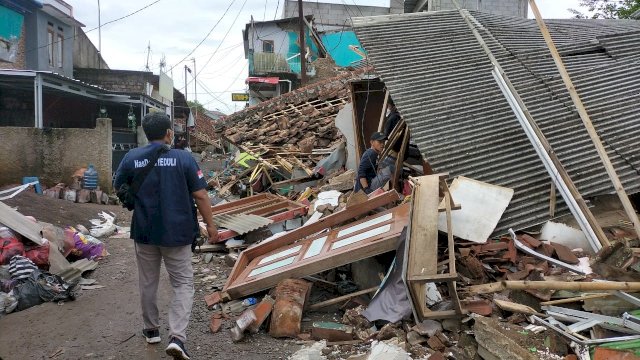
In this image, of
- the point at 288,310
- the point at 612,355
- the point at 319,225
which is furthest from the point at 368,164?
the point at 612,355

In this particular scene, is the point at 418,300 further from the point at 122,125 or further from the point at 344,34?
Answer: the point at 344,34

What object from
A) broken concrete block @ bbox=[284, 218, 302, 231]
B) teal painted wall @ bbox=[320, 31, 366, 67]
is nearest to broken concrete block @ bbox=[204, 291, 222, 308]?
broken concrete block @ bbox=[284, 218, 302, 231]

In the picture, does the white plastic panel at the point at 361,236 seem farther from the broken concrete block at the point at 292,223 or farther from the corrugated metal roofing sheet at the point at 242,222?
the broken concrete block at the point at 292,223

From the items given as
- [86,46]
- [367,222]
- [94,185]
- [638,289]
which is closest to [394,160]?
[367,222]

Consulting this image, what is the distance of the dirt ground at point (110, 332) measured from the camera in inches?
146

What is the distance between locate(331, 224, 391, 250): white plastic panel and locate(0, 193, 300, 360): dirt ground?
1036mm

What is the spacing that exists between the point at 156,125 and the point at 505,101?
162 inches

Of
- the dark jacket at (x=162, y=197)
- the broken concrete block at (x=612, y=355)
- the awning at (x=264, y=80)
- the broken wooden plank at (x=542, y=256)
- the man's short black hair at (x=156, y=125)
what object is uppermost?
the awning at (x=264, y=80)

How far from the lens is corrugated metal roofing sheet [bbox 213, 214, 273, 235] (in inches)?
257

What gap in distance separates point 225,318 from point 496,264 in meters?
2.50

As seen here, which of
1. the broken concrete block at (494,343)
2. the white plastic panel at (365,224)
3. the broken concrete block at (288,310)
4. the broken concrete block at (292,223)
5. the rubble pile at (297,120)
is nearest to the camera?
the broken concrete block at (494,343)

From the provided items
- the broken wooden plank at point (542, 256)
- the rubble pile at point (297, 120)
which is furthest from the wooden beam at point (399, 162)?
the rubble pile at point (297, 120)

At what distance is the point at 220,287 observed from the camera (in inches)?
203

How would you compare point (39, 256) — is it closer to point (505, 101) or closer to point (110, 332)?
point (110, 332)
